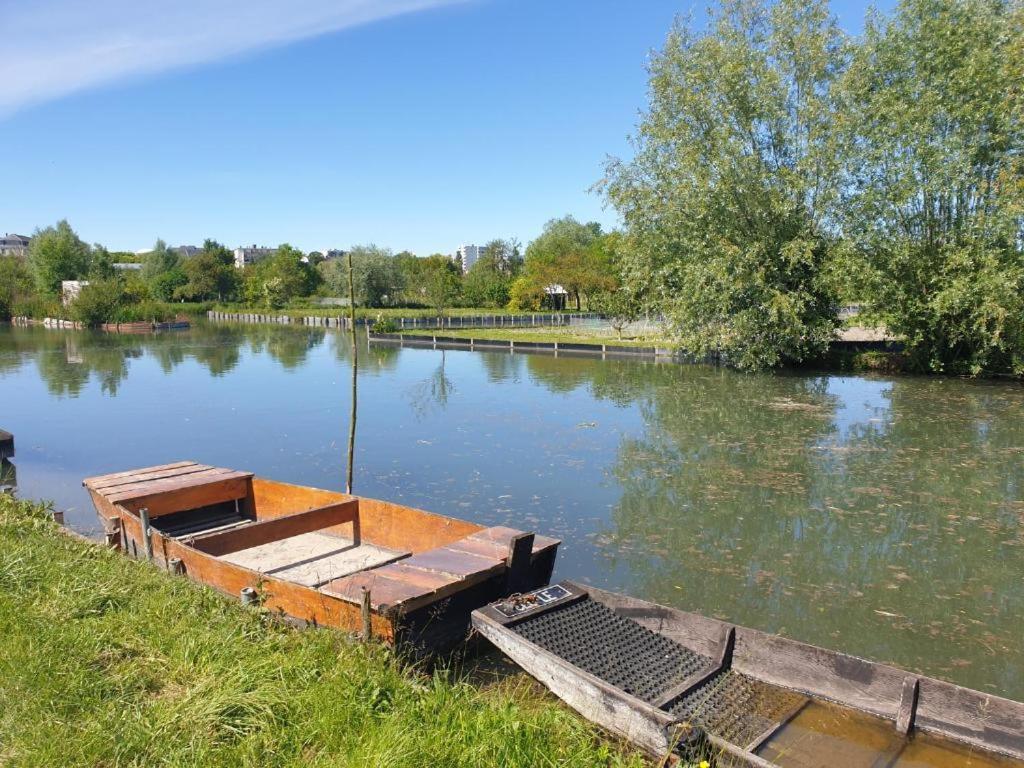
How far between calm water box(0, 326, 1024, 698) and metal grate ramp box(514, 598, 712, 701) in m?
1.78

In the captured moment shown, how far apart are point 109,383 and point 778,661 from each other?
77.9 feet

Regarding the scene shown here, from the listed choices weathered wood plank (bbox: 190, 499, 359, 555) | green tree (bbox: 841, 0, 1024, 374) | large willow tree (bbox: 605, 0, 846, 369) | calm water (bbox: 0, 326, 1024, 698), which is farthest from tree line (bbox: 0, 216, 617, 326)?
weathered wood plank (bbox: 190, 499, 359, 555)

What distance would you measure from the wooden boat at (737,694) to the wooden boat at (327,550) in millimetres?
427

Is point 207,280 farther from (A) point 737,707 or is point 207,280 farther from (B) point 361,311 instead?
(A) point 737,707

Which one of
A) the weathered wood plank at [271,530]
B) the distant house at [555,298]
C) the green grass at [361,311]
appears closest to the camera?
the weathered wood plank at [271,530]

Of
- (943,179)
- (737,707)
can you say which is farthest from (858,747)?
(943,179)

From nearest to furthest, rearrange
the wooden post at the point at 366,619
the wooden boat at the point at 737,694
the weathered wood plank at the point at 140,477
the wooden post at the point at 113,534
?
1. the wooden boat at the point at 737,694
2. the wooden post at the point at 366,619
3. the wooden post at the point at 113,534
4. the weathered wood plank at the point at 140,477

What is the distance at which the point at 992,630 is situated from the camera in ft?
20.0

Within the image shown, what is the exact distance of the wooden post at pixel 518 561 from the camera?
558 cm

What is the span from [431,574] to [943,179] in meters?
22.2

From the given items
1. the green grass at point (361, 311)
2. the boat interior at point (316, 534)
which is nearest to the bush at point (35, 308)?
the green grass at point (361, 311)

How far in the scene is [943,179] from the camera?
2122 centimetres

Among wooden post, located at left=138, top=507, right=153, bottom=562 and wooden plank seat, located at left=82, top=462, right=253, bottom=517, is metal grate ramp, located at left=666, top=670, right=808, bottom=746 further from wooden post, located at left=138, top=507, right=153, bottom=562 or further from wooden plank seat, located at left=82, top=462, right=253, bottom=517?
wooden plank seat, located at left=82, top=462, right=253, bottom=517

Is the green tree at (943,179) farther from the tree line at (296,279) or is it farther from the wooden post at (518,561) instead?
the tree line at (296,279)
